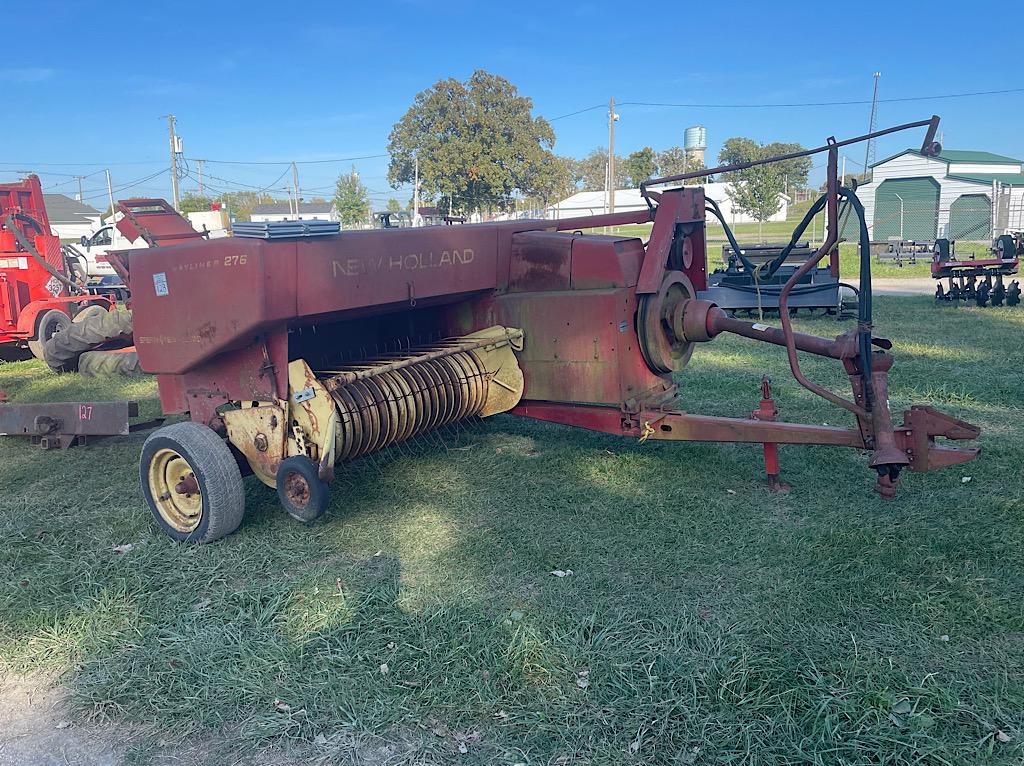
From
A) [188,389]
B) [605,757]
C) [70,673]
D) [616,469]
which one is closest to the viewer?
[605,757]

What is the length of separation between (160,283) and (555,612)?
272 cm

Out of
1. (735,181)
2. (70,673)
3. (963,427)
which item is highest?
(735,181)

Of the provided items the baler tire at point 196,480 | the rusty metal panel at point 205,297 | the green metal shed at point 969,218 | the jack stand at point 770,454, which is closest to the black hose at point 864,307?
the jack stand at point 770,454

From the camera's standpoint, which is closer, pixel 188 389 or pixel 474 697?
pixel 474 697

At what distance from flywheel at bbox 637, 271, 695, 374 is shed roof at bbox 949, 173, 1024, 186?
98.7ft

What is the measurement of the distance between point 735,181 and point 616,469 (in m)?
33.1

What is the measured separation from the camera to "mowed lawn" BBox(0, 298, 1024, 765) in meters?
2.80

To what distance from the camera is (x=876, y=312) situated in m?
12.8

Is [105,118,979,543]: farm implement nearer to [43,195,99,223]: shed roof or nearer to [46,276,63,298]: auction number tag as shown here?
[46,276,63,298]: auction number tag

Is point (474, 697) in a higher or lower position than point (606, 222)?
lower

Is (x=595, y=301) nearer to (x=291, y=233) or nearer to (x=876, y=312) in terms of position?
(x=291, y=233)

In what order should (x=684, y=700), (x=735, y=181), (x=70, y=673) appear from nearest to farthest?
(x=684, y=700), (x=70, y=673), (x=735, y=181)

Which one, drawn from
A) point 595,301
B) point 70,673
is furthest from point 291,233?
point 70,673

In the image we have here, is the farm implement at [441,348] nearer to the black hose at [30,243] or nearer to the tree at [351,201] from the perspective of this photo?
the black hose at [30,243]
